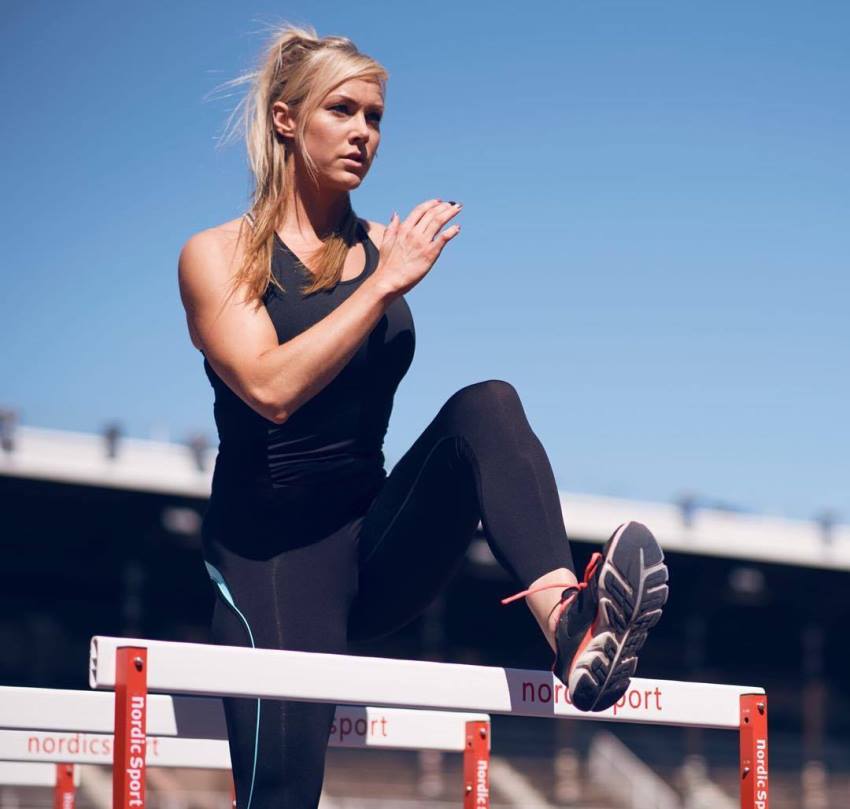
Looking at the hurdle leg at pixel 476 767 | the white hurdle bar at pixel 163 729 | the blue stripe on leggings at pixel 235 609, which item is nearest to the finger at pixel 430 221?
the blue stripe on leggings at pixel 235 609

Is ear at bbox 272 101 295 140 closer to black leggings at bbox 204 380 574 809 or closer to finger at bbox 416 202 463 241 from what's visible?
finger at bbox 416 202 463 241

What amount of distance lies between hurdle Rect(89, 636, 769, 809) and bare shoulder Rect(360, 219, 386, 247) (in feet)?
3.31

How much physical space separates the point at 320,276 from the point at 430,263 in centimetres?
28

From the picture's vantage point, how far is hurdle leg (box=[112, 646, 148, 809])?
2.09m

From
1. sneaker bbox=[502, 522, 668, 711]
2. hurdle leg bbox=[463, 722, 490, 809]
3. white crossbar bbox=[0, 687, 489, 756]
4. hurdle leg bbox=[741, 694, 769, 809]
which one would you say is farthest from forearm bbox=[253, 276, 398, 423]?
hurdle leg bbox=[463, 722, 490, 809]

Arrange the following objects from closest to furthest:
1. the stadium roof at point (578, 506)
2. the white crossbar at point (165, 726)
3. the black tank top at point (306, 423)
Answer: the black tank top at point (306, 423)
the white crossbar at point (165, 726)
the stadium roof at point (578, 506)

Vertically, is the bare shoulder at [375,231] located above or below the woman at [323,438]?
above

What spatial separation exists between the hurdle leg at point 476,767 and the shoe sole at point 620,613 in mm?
1109

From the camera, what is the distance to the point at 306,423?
2732 mm

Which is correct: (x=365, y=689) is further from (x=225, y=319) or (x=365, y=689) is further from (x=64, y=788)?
(x=64, y=788)

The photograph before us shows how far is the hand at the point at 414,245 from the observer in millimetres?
2545

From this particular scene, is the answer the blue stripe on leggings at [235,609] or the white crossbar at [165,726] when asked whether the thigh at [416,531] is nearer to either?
the blue stripe on leggings at [235,609]

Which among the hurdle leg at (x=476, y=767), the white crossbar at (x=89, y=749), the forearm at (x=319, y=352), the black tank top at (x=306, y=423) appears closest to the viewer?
the forearm at (x=319, y=352)

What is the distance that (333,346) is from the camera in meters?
2.50
